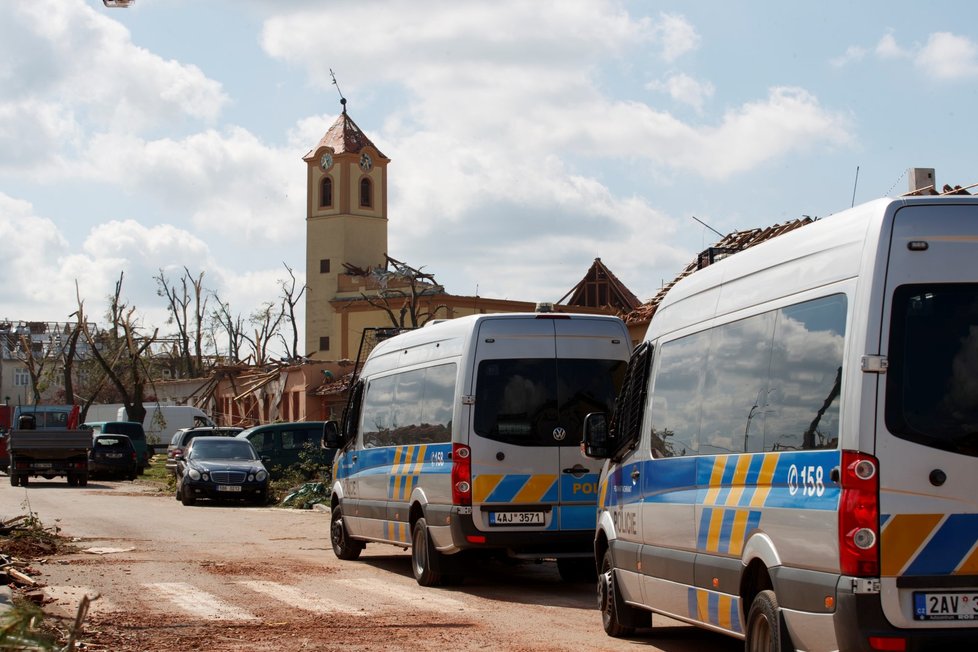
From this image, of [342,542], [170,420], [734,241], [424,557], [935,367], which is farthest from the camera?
[170,420]

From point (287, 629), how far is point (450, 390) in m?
3.85

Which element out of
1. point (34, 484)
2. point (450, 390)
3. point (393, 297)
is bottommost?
point (34, 484)

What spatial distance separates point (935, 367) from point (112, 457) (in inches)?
1590

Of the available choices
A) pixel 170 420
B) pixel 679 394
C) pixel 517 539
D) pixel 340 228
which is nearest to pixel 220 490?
pixel 517 539

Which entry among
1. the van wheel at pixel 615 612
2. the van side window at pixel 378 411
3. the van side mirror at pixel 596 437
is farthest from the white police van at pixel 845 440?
the van side window at pixel 378 411

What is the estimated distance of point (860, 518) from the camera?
647 centimetres

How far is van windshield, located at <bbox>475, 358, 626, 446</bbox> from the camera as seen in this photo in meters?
13.6

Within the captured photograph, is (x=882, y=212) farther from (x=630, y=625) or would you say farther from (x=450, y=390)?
(x=450, y=390)

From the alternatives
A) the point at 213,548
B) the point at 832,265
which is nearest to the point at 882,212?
the point at 832,265

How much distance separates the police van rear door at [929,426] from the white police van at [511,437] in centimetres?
725

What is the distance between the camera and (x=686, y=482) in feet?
29.3

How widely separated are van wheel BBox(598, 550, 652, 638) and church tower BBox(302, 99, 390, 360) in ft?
239

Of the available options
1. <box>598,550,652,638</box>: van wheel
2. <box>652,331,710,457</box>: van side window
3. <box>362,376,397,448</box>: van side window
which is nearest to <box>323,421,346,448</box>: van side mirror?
<box>362,376,397,448</box>: van side window

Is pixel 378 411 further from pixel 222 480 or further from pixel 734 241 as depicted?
pixel 222 480
